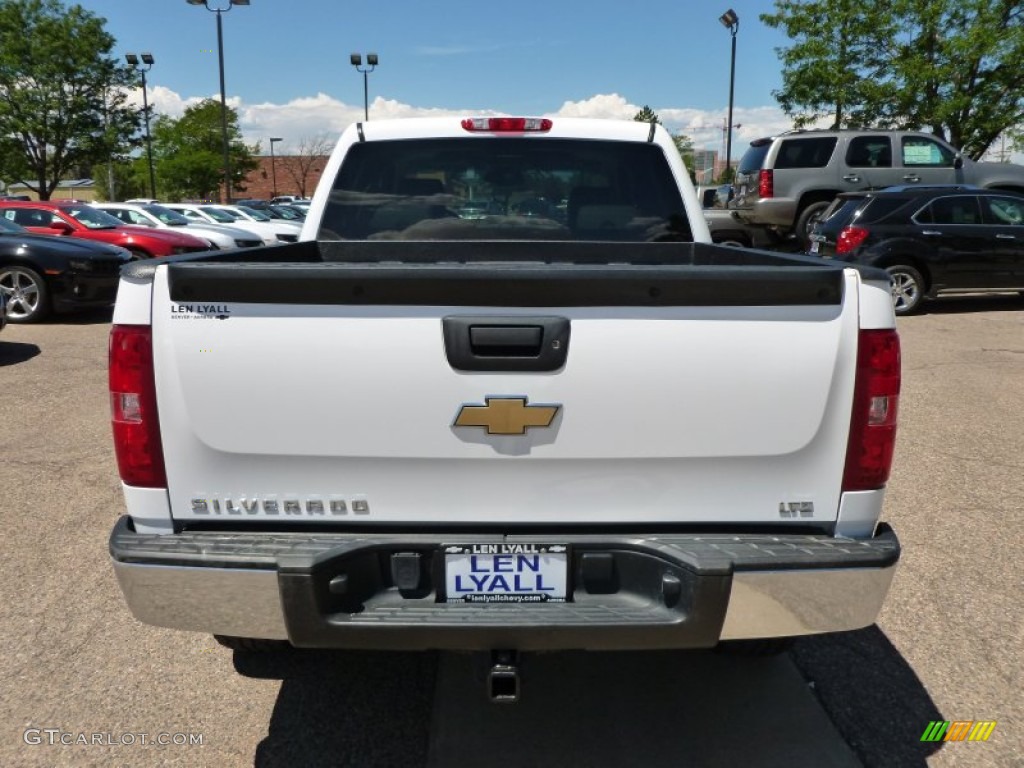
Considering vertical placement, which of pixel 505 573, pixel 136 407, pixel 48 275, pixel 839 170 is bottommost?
pixel 505 573

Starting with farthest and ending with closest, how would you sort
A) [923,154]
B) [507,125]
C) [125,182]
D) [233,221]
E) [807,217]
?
[125,182] → [233,221] → [923,154] → [807,217] → [507,125]

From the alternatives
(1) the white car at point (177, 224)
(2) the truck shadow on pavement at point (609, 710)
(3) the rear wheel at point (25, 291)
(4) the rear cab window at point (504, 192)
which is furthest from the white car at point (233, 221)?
(2) the truck shadow on pavement at point (609, 710)

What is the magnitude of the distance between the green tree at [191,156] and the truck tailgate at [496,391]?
6251 centimetres

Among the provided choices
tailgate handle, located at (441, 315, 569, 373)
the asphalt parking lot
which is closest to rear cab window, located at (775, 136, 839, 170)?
the asphalt parking lot

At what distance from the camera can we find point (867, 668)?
10.9ft

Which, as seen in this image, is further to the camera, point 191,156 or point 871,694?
point 191,156

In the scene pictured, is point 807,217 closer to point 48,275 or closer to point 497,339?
point 48,275

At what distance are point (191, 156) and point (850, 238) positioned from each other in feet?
190

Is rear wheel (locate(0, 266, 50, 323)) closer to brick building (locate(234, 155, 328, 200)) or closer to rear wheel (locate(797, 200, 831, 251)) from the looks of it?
rear wheel (locate(797, 200, 831, 251))

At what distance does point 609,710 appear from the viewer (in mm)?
3041

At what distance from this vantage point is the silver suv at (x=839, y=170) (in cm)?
1571

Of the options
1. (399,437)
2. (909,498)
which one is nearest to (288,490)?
(399,437)

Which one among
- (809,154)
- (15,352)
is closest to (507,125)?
(15,352)

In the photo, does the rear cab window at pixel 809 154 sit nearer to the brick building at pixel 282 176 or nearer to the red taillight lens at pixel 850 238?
the red taillight lens at pixel 850 238
